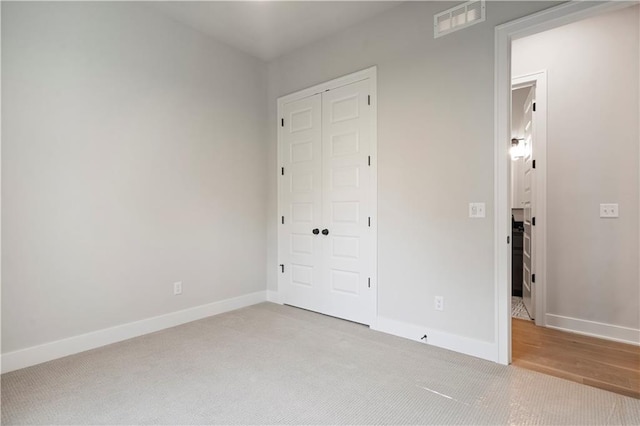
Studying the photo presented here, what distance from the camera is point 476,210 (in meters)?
2.49

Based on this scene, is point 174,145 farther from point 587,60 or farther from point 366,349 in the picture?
point 587,60

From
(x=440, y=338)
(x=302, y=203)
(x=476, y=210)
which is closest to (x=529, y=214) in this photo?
(x=476, y=210)

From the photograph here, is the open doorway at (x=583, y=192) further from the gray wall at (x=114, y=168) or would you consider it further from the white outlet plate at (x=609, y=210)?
the gray wall at (x=114, y=168)

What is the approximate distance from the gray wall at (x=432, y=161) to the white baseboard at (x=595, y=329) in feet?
4.15

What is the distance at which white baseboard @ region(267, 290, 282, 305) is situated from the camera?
393 cm

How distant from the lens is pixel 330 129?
3.43 meters

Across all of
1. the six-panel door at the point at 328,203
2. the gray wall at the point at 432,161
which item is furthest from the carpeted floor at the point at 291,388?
the six-panel door at the point at 328,203

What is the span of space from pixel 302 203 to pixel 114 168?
1853mm

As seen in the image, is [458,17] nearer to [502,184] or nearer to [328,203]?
[502,184]

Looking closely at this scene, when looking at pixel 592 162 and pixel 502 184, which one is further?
pixel 592 162

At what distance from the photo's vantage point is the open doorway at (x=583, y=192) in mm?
2762

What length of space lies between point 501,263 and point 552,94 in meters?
1.95

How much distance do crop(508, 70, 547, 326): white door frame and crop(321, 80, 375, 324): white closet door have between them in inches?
66.7

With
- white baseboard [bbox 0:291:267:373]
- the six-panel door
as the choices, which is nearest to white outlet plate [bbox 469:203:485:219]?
the six-panel door
